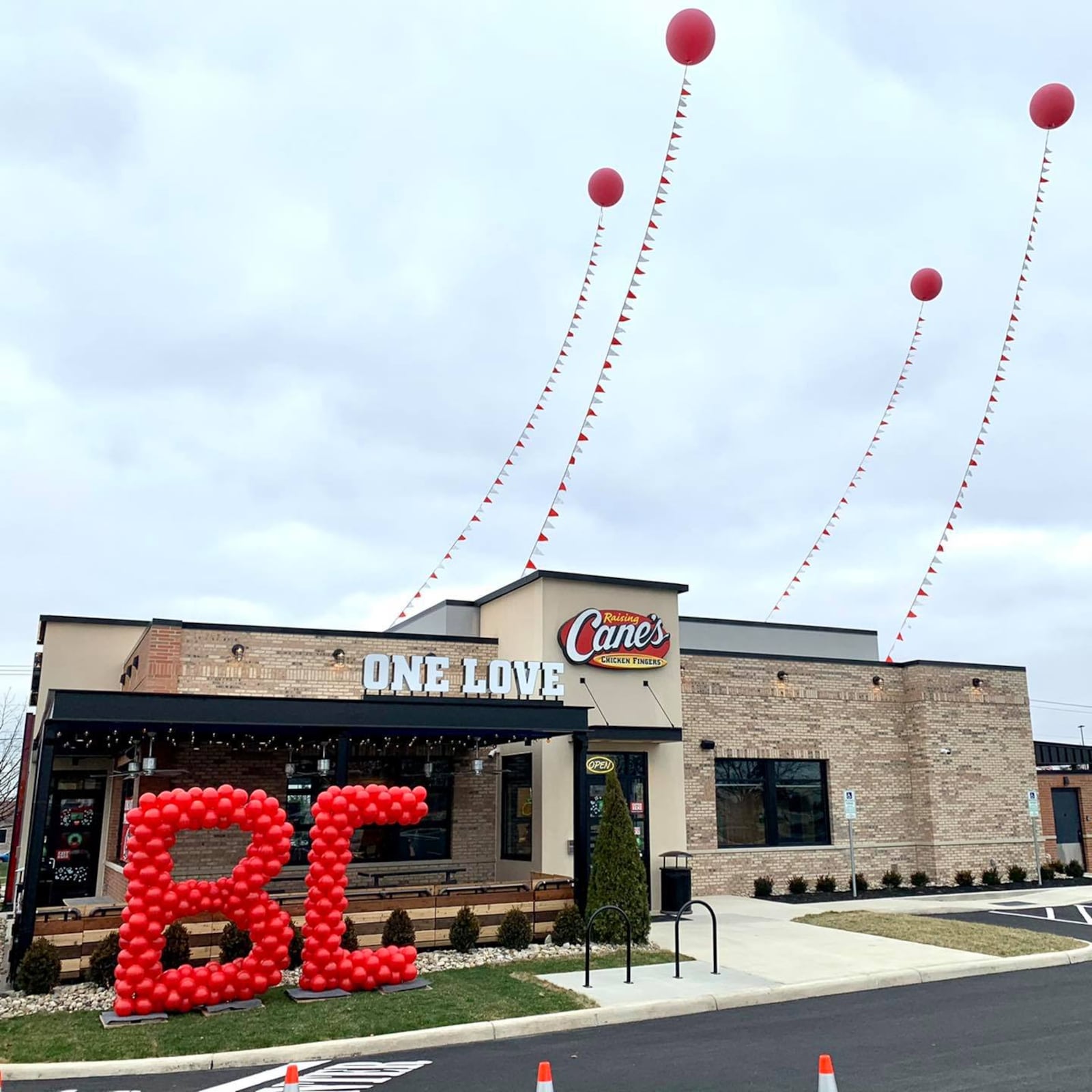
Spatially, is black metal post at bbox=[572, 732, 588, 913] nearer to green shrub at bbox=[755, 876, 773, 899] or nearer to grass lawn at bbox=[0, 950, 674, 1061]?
grass lawn at bbox=[0, 950, 674, 1061]

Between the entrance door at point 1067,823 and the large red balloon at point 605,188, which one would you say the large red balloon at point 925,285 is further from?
the entrance door at point 1067,823

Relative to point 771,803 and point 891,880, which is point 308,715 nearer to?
point 771,803

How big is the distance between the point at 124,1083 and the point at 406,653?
38.8 ft

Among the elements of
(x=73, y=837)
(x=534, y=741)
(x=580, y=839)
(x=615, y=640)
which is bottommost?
(x=73, y=837)

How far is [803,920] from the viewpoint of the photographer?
59.8 feet

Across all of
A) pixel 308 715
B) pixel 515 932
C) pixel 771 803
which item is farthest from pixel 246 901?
pixel 771 803

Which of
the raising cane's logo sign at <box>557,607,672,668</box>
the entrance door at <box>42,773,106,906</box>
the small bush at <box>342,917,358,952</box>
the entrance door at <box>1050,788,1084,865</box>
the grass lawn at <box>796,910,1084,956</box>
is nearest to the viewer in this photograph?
the small bush at <box>342,917,358,952</box>

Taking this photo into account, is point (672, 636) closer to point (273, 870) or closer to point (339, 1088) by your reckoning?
point (273, 870)

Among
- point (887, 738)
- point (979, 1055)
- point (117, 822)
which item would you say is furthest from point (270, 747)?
point (887, 738)

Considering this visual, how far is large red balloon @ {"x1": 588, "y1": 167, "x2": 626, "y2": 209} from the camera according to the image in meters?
14.6

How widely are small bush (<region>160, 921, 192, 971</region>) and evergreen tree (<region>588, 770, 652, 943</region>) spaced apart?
569 centimetres

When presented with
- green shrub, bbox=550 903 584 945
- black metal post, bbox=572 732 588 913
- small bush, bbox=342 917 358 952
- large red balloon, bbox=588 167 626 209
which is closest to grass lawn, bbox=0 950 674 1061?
small bush, bbox=342 917 358 952

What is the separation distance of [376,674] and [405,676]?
0.82m

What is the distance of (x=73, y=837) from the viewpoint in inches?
849
